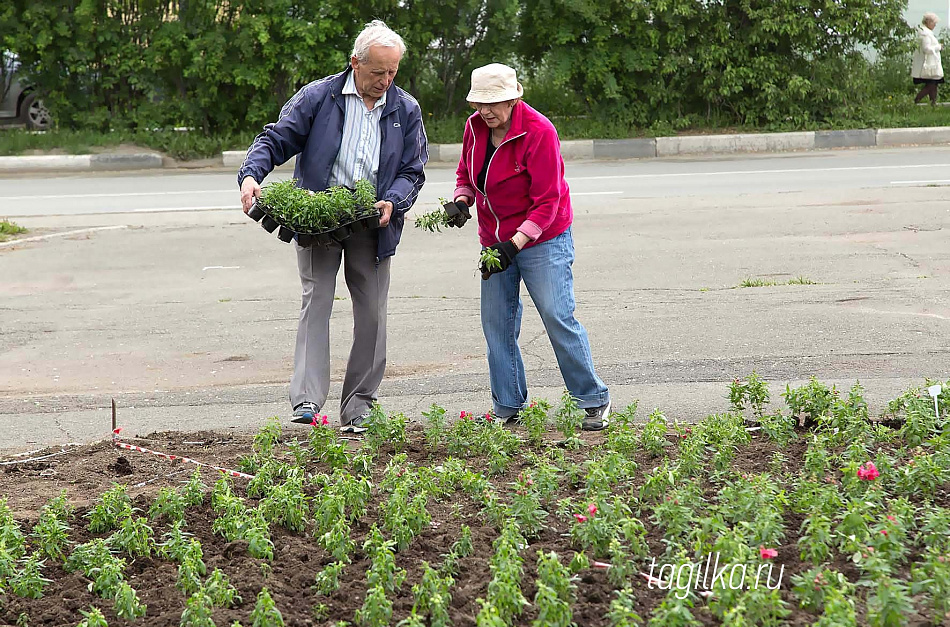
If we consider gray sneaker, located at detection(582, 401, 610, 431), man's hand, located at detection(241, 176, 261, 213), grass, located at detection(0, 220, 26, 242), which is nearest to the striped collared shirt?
man's hand, located at detection(241, 176, 261, 213)

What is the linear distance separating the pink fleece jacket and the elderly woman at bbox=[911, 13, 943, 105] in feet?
49.4

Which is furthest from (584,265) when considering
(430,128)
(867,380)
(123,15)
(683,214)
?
(123,15)

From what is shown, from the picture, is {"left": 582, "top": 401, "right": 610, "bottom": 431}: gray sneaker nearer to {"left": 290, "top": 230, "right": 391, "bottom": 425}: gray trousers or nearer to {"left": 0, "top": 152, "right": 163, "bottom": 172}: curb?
{"left": 290, "top": 230, "right": 391, "bottom": 425}: gray trousers

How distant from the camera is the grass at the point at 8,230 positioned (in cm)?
1190

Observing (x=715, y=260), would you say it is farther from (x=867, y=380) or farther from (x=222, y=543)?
(x=222, y=543)

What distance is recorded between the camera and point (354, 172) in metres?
5.39

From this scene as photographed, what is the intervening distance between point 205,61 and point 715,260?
10517 millimetres

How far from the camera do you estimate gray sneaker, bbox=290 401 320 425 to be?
5.38 meters

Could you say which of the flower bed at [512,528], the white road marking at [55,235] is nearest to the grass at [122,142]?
the white road marking at [55,235]

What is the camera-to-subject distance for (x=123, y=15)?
18141mm

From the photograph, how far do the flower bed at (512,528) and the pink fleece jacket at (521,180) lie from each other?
876mm

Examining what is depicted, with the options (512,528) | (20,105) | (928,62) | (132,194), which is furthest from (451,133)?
(512,528)

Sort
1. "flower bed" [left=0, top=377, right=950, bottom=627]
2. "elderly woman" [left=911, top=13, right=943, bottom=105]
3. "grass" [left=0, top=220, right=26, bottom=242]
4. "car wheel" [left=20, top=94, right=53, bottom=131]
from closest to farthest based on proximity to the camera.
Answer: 1. "flower bed" [left=0, top=377, right=950, bottom=627]
2. "grass" [left=0, top=220, right=26, bottom=242]
3. "elderly woman" [left=911, top=13, right=943, bottom=105]
4. "car wheel" [left=20, top=94, right=53, bottom=131]

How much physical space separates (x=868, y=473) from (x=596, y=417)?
5.67ft
